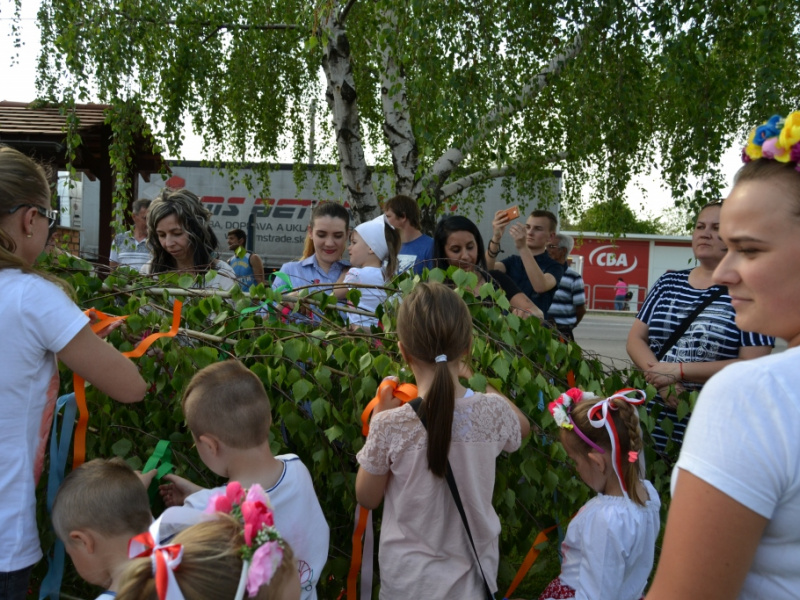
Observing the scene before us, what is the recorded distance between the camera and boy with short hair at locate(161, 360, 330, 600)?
2094 millimetres

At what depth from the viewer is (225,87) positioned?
9.12m

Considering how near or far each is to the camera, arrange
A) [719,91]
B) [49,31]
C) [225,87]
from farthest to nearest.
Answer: [225,87] < [49,31] < [719,91]

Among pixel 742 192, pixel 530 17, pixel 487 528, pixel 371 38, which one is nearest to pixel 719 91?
pixel 530 17

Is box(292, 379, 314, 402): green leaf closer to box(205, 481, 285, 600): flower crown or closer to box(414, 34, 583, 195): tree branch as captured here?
box(205, 481, 285, 600): flower crown

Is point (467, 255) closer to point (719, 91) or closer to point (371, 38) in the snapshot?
point (719, 91)

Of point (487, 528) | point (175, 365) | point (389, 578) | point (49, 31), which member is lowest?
point (389, 578)

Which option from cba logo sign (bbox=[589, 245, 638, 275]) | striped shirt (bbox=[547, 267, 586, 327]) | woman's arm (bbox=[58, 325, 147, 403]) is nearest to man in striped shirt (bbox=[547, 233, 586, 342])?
striped shirt (bbox=[547, 267, 586, 327])

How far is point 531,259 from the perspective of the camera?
5.00 meters

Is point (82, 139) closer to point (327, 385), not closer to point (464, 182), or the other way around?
point (464, 182)

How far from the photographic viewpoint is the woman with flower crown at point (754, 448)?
0.97 meters

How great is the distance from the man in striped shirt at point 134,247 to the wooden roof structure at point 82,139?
82.7 inches

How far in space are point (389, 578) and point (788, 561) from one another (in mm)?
1488

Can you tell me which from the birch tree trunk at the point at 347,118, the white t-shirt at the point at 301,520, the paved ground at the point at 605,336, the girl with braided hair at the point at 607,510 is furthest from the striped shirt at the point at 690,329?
the paved ground at the point at 605,336

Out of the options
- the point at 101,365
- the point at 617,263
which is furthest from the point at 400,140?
the point at 617,263
